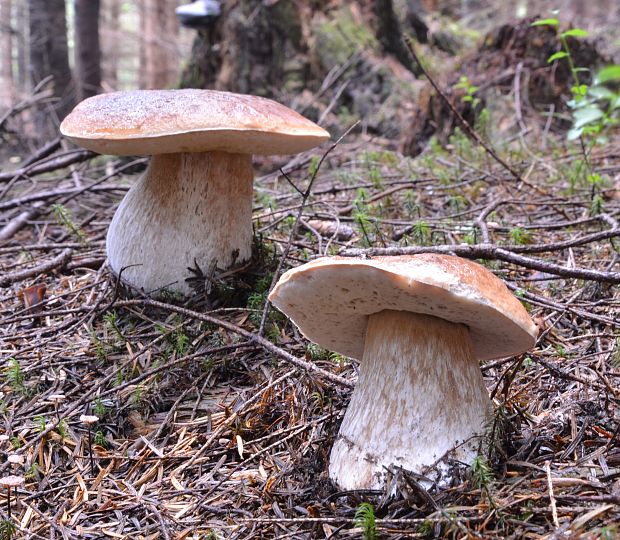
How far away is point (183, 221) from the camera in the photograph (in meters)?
2.55

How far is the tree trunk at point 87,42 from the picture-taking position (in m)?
7.87

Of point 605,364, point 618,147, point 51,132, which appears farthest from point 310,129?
point 51,132

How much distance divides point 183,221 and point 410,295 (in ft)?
4.88

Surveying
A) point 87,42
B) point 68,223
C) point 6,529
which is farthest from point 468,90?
point 87,42

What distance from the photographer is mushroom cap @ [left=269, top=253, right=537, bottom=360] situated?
1.23 metres

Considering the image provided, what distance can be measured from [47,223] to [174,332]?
1913mm

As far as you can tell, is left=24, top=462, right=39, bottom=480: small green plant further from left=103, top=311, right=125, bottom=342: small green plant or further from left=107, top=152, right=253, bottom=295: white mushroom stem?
left=107, top=152, right=253, bottom=295: white mushroom stem

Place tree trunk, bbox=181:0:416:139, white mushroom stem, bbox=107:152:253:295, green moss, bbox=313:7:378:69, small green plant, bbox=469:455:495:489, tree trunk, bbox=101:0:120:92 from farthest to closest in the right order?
tree trunk, bbox=101:0:120:92
green moss, bbox=313:7:378:69
tree trunk, bbox=181:0:416:139
white mushroom stem, bbox=107:152:253:295
small green plant, bbox=469:455:495:489

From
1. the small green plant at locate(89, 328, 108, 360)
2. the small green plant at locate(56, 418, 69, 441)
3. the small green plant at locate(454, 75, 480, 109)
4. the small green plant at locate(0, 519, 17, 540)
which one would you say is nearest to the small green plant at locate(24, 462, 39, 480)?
the small green plant at locate(56, 418, 69, 441)

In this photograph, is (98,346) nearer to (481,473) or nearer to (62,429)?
(62,429)

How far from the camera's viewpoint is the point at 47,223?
3.76 m

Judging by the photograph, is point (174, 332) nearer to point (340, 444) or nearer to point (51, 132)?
point (340, 444)

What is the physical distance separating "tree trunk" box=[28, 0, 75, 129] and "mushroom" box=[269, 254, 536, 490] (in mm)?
7372

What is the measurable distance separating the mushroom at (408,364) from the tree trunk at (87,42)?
7425 millimetres
